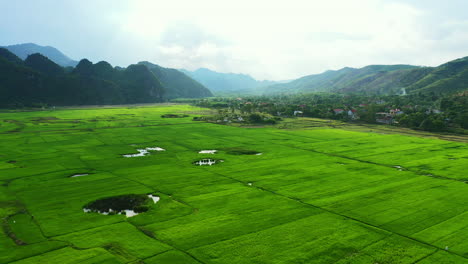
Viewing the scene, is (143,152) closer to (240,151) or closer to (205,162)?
(205,162)

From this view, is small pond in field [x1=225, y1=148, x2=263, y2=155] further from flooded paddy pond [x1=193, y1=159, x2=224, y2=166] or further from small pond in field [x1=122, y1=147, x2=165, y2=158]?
small pond in field [x1=122, y1=147, x2=165, y2=158]

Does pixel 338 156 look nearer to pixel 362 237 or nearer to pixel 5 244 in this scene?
pixel 362 237

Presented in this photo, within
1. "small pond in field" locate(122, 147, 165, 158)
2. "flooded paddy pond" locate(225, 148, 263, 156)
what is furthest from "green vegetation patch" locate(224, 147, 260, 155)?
"small pond in field" locate(122, 147, 165, 158)

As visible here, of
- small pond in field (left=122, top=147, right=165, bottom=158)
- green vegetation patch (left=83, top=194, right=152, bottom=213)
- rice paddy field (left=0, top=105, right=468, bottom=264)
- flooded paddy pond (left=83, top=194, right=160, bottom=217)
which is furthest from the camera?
small pond in field (left=122, top=147, right=165, bottom=158)

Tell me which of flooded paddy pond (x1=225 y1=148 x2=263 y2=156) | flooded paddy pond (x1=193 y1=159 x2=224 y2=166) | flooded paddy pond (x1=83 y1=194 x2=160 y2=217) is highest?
flooded paddy pond (x1=225 y1=148 x2=263 y2=156)

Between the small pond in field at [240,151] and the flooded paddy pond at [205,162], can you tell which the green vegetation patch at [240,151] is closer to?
the small pond in field at [240,151]

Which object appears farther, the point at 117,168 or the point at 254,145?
the point at 254,145

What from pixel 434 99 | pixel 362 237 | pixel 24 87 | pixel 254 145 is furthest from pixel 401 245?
pixel 24 87
